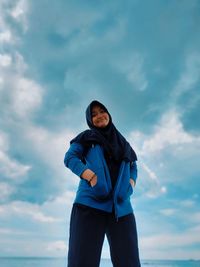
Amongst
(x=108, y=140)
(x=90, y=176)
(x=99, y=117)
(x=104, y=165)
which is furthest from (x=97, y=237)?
(x=99, y=117)

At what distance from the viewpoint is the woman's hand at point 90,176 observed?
10.6 feet

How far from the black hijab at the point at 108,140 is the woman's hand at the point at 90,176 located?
33 centimetres

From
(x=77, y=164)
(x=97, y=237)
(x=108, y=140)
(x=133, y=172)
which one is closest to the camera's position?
(x=97, y=237)

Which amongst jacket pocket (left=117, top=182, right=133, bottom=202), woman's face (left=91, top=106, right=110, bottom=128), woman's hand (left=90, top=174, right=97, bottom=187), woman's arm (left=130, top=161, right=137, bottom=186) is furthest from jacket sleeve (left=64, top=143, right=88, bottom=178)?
woman's arm (left=130, top=161, right=137, bottom=186)

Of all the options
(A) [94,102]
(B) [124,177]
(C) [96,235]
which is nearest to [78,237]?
(C) [96,235]

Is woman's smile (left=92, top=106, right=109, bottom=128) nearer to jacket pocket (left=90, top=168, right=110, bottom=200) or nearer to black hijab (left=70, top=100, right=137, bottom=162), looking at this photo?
black hijab (left=70, top=100, right=137, bottom=162)

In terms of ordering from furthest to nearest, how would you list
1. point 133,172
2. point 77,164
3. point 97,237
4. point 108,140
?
point 133,172, point 108,140, point 77,164, point 97,237

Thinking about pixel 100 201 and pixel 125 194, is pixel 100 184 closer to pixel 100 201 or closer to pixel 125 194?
pixel 100 201

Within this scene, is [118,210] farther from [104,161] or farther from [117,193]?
[104,161]

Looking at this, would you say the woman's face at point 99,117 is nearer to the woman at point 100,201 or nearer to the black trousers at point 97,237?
the woman at point 100,201

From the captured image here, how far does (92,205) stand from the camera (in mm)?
3248

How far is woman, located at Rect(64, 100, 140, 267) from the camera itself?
3.15 metres

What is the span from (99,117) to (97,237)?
1177 mm

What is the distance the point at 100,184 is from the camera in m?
3.25
